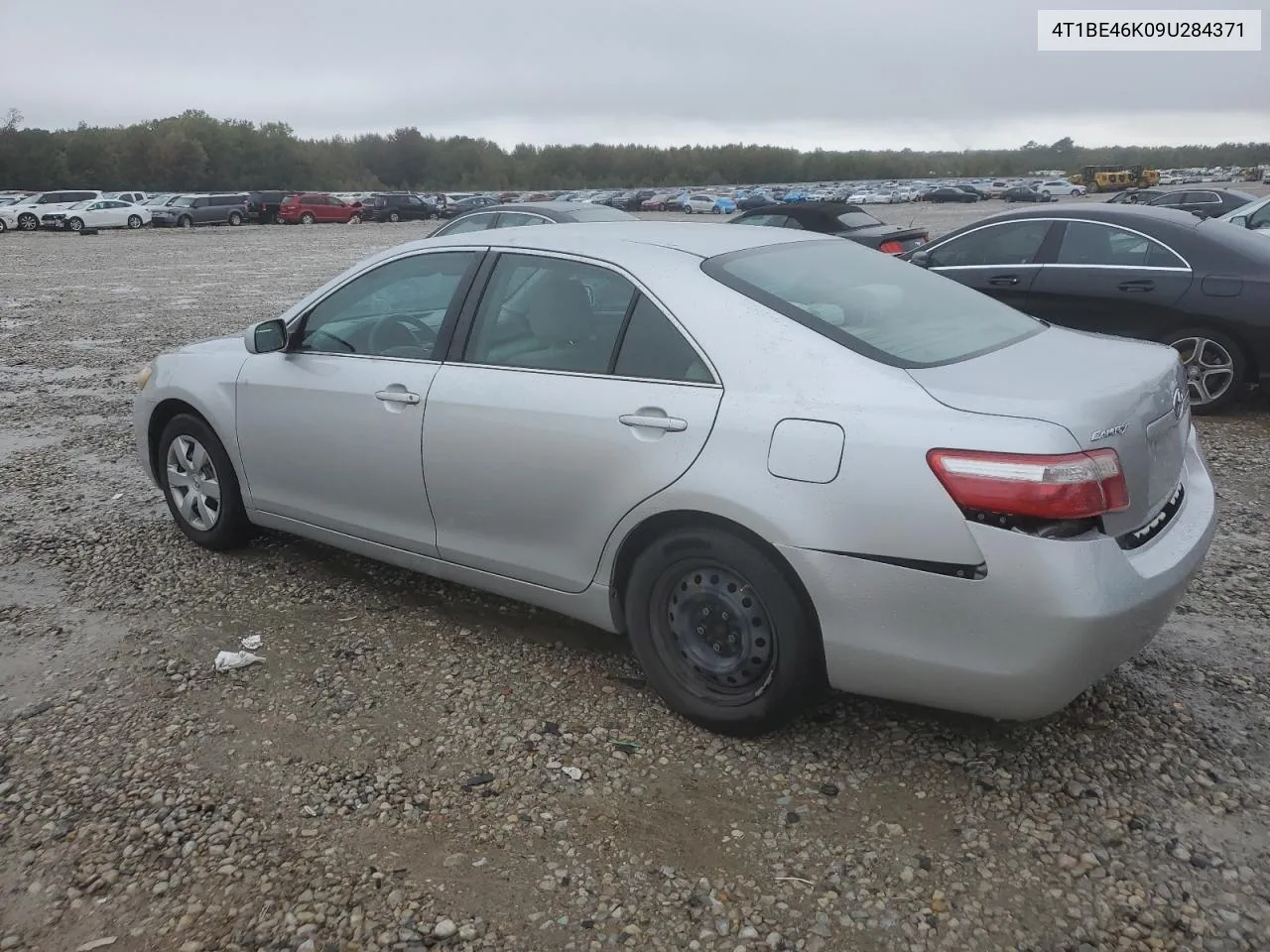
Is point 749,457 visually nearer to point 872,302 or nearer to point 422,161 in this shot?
point 872,302

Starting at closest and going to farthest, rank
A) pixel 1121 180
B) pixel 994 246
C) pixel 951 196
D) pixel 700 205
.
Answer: pixel 994 246 → pixel 700 205 → pixel 951 196 → pixel 1121 180

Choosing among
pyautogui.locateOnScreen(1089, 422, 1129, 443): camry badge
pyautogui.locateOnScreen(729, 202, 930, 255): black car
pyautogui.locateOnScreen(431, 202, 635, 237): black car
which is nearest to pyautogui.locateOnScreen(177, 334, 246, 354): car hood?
pyautogui.locateOnScreen(1089, 422, 1129, 443): camry badge

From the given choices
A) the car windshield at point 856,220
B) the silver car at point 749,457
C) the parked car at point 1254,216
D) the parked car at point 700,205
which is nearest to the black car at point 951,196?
the parked car at point 700,205

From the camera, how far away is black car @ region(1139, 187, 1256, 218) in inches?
913

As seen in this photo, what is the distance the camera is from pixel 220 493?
4926 mm

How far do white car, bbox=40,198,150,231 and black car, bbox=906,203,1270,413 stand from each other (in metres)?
41.1

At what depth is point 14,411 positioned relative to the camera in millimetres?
8539

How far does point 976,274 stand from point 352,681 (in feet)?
21.5

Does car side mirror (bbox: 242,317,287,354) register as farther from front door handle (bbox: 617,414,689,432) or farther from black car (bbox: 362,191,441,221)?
black car (bbox: 362,191,441,221)

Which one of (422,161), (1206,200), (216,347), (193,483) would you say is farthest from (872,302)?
(422,161)

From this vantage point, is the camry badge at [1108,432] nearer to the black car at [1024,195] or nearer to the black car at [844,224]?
the black car at [844,224]

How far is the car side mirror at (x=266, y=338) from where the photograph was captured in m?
4.50

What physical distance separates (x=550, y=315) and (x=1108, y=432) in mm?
1917

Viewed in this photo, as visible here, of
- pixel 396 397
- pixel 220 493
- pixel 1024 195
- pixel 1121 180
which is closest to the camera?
pixel 396 397
